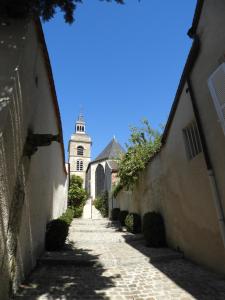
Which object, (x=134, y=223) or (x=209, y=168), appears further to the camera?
(x=134, y=223)

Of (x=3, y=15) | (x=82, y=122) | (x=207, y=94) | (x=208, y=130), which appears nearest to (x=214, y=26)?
(x=207, y=94)

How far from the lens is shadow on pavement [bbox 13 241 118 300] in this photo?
4.05 meters

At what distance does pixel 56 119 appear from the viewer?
8.85m

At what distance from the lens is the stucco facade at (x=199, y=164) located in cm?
478

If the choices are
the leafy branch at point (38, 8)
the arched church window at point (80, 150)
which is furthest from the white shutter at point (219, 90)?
the arched church window at point (80, 150)

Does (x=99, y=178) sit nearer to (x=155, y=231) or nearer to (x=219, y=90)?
(x=155, y=231)

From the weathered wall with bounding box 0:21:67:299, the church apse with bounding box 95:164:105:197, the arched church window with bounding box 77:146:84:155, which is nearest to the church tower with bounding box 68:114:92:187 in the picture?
the arched church window with bounding box 77:146:84:155

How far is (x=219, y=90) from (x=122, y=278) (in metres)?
4.41

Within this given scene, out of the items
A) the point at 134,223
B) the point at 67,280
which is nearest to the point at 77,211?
the point at 134,223

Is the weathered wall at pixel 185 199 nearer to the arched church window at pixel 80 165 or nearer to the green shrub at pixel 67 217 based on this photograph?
the green shrub at pixel 67 217

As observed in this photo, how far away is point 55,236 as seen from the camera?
725cm

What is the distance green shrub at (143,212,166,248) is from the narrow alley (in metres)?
0.82

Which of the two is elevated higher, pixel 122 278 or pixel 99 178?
pixel 99 178

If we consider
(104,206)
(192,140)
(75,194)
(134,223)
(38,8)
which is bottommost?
(134,223)
